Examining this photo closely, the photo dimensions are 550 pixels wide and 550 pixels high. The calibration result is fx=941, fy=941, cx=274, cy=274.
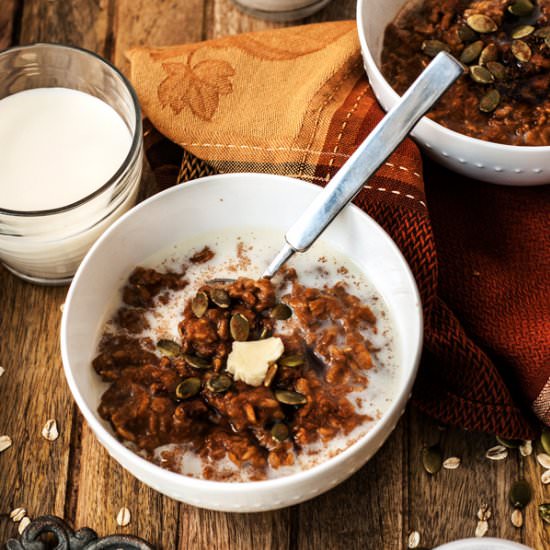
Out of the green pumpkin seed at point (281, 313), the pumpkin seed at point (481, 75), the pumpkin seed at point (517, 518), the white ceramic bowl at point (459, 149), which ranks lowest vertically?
the pumpkin seed at point (517, 518)

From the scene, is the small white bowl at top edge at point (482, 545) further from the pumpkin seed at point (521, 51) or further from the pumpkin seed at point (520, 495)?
the pumpkin seed at point (521, 51)

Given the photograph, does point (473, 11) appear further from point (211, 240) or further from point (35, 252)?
point (35, 252)

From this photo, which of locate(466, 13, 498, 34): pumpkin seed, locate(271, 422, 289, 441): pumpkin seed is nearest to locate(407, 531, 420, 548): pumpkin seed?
locate(271, 422, 289, 441): pumpkin seed

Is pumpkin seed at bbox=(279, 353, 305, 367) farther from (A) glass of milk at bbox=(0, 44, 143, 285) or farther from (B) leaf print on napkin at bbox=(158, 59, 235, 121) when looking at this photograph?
(B) leaf print on napkin at bbox=(158, 59, 235, 121)

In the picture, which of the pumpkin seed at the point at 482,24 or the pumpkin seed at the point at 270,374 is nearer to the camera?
the pumpkin seed at the point at 270,374

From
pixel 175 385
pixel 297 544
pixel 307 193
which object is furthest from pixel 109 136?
pixel 297 544

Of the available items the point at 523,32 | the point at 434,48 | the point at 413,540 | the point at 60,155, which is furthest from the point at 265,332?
the point at 523,32

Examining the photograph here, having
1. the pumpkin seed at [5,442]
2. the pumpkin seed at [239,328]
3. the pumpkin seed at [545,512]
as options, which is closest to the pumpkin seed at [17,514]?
the pumpkin seed at [5,442]
